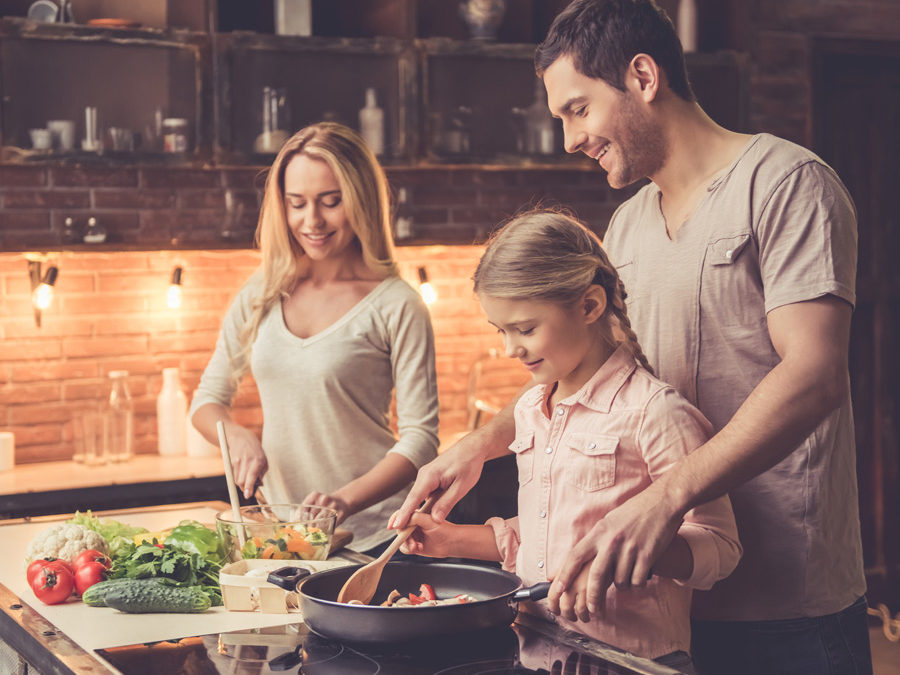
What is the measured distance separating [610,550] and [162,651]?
2.14 feet

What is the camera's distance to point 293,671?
5.03 ft

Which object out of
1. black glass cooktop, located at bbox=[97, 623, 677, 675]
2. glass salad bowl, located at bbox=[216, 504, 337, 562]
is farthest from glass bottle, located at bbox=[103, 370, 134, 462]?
black glass cooktop, located at bbox=[97, 623, 677, 675]

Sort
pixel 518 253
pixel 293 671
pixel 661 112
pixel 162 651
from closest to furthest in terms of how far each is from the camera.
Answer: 1. pixel 293 671
2. pixel 162 651
3. pixel 518 253
4. pixel 661 112

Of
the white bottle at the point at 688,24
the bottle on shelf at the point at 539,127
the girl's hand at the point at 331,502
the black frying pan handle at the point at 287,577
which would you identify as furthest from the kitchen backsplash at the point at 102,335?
the black frying pan handle at the point at 287,577

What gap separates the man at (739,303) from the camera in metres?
1.77

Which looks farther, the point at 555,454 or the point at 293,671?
the point at 555,454

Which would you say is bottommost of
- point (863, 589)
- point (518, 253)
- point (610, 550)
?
point (863, 589)

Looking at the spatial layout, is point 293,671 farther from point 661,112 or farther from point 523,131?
point 523,131

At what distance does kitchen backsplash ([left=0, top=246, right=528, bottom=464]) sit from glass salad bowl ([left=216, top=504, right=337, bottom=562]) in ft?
6.84

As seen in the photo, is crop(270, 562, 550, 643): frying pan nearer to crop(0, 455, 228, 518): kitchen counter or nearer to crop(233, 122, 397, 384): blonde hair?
crop(233, 122, 397, 384): blonde hair

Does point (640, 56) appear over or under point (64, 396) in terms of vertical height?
over

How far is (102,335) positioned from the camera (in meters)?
4.23

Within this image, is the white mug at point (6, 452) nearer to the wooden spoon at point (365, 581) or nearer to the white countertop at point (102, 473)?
the white countertop at point (102, 473)

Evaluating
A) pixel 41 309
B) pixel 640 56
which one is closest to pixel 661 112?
pixel 640 56
